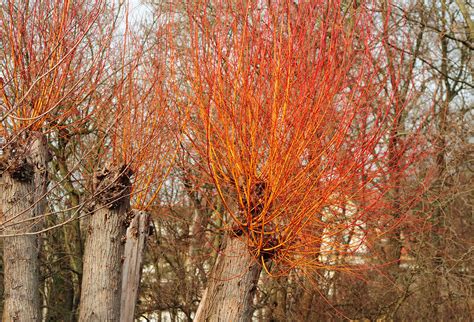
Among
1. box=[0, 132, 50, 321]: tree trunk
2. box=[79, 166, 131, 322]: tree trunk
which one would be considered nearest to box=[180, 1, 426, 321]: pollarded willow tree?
box=[79, 166, 131, 322]: tree trunk

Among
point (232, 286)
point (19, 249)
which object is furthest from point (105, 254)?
point (232, 286)

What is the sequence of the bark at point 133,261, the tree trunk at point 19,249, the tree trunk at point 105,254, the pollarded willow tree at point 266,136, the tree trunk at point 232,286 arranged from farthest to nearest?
the bark at point 133,261
the tree trunk at point 19,249
the tree trunk at point 105,254
the tree trunk at point 232,286
the pollarded willow tree at point 266,136

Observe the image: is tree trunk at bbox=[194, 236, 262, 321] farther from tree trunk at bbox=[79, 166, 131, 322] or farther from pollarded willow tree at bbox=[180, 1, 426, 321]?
tree trunk at bbox=[79, 166, 131, 322]

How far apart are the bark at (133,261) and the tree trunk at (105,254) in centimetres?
43

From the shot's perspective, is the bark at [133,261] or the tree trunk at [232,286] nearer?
the tree trunk at [232,286]

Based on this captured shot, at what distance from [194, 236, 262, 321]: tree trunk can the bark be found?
108 centimetres

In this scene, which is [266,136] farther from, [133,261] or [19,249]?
[19,249]

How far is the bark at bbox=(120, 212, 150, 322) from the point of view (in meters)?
6.03

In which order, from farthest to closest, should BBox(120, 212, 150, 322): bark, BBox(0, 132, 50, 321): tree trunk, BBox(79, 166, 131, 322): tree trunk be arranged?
BBox(120, 212, 150, 322): bark < BBox(0, 132, 50, 321): tree trunk < BBox(79, 166, 131, 322): tree trunk

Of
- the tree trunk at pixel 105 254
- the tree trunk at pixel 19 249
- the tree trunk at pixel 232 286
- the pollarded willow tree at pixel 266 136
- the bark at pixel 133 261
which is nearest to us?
the pollarded willow tree at pixel 266 136

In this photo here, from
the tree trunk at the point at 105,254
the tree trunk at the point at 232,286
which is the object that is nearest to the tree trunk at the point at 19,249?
the tree trunk at the point at 105,254

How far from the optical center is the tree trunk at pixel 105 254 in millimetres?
5383

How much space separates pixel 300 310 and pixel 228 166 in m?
6.87

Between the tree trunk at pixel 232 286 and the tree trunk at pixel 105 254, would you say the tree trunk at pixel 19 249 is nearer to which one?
the tree trunk at pixel 105 254
